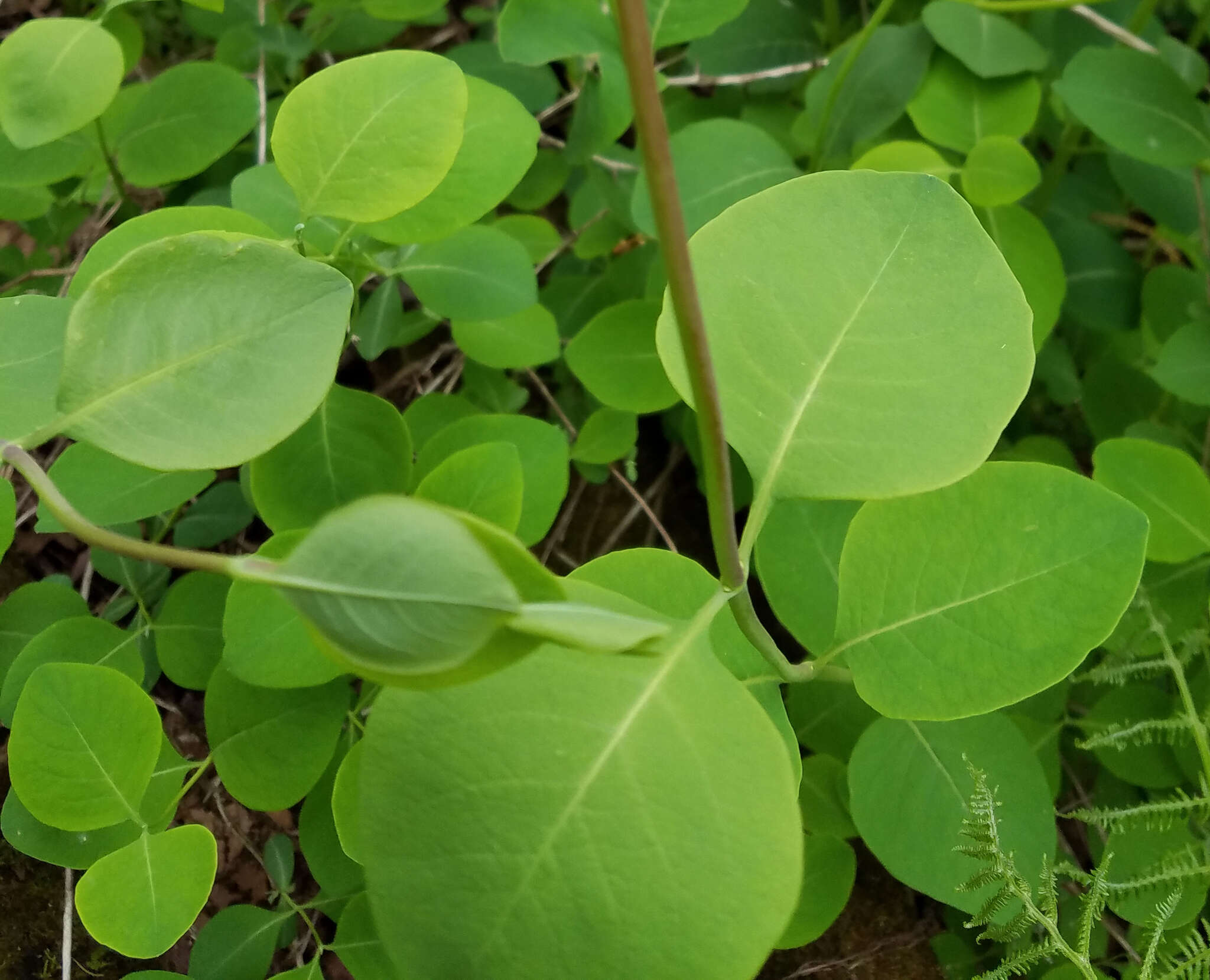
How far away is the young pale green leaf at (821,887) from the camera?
863 millimetres

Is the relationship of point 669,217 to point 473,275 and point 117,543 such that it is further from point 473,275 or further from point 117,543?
point 473,275

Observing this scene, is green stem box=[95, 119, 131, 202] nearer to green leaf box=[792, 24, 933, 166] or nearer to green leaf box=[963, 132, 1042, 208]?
green leaf box=[792, 24, 933, 166]

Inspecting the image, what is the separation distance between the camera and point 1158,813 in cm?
86

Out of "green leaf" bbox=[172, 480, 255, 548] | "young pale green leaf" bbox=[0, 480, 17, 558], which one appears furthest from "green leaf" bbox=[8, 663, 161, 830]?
"green leaf" bbox=[172, 480, 255, 548]

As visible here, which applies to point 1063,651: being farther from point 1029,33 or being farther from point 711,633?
point 1029,33

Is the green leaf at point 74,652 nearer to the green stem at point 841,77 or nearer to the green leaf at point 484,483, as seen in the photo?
the green leaf at point 484,483

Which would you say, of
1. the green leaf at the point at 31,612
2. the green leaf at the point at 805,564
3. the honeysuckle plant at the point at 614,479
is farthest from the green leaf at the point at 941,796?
the green leaf at the point at 31,612

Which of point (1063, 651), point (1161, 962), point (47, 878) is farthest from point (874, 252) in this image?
point (47, 878)

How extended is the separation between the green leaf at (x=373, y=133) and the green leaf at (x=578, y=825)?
439mm

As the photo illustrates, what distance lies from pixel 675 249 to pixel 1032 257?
0.90m

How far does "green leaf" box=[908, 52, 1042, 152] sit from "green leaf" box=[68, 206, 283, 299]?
827 millimetres

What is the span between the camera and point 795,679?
686 mm

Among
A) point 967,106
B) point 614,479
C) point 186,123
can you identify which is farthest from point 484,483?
point 967,106

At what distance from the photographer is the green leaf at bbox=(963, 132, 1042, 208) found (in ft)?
3.44
